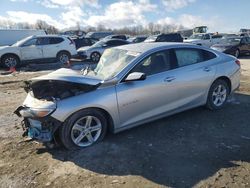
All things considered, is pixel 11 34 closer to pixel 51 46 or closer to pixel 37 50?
pixel 51 46

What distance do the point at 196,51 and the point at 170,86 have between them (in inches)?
48.5

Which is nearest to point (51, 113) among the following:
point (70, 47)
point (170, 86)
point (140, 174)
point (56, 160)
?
point (56, 160)

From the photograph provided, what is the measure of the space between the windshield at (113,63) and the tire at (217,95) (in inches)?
79.7

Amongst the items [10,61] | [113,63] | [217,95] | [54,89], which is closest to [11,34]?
[10,61]

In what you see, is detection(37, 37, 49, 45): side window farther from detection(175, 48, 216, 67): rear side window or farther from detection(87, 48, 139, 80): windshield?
detection(175, 48, 216, 67): rear side window

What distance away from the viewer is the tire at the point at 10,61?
1619 centimetres

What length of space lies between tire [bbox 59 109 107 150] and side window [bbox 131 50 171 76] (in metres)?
1.09

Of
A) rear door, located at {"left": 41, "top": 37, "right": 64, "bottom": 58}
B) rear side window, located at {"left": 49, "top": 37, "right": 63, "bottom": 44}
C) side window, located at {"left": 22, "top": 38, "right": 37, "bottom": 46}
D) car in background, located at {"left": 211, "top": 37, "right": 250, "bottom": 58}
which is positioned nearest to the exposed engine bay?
side window, located at {"left": 22, "top": 38, "right": 37, "bottom": 46}

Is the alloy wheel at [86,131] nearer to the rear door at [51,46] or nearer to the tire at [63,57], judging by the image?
the rear door at [51,46]

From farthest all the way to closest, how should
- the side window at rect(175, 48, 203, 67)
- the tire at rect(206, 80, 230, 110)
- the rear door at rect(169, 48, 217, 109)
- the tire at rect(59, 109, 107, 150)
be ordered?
the tire at rect(206, 80, 230, 110)
the side window at rect(175, 48, 203, 67)
the rear door at rect(169, 48, 217, 109)
the tire at rect(59, 109, 107, 150)

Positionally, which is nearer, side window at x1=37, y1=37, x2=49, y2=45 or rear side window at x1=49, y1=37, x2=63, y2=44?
side window at x1=37, y1=37, x2=49, y2=45

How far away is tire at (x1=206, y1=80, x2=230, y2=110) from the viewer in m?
6.46

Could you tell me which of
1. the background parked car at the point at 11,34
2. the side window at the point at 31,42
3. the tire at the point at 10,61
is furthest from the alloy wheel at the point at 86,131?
the background parked car at the point at 11,34

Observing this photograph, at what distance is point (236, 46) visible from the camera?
Result: 67.4ft
